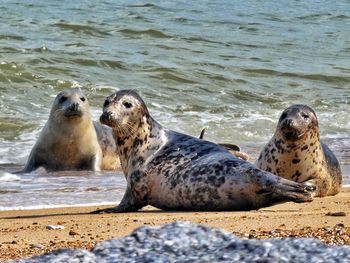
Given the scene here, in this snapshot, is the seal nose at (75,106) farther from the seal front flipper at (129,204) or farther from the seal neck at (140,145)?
the seal front flipper at (129,204)

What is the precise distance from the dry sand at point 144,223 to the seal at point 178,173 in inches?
4.7

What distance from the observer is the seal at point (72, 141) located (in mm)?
10078

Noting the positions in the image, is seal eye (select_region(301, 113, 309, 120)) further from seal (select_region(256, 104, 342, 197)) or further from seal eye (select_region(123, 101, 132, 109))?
seal eye (select_region(123, 101, 132, 109))

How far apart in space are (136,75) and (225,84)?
123 cm

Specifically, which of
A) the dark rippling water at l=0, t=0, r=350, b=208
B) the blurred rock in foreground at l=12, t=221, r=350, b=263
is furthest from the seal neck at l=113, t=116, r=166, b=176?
the blurred rock in foreground at l=12, t=221, r=350, b=263

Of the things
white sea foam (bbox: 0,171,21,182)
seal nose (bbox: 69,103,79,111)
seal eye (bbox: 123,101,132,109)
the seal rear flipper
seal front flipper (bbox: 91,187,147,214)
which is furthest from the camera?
seal nose (bbox: 69,103,79,111)

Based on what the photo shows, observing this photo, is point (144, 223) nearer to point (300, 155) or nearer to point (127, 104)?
point (127, 104)

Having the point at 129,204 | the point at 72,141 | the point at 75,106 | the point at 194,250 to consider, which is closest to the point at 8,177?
the point at 75,106

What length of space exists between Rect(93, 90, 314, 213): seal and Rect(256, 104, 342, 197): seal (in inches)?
24.9

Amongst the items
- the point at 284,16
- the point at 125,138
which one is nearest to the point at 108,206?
the point at 125,138

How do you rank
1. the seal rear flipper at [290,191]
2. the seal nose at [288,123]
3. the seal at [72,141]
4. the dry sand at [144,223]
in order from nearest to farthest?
the dry sand at [144,223]
the seal rear flipper at [290,191]
the seal nose at [288,123]
the seal at [72,141]

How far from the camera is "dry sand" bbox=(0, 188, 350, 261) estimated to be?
5.02m

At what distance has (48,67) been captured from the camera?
14.9m

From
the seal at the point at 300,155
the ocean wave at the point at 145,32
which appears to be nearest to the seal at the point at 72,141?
the seal at the point at 300,155
